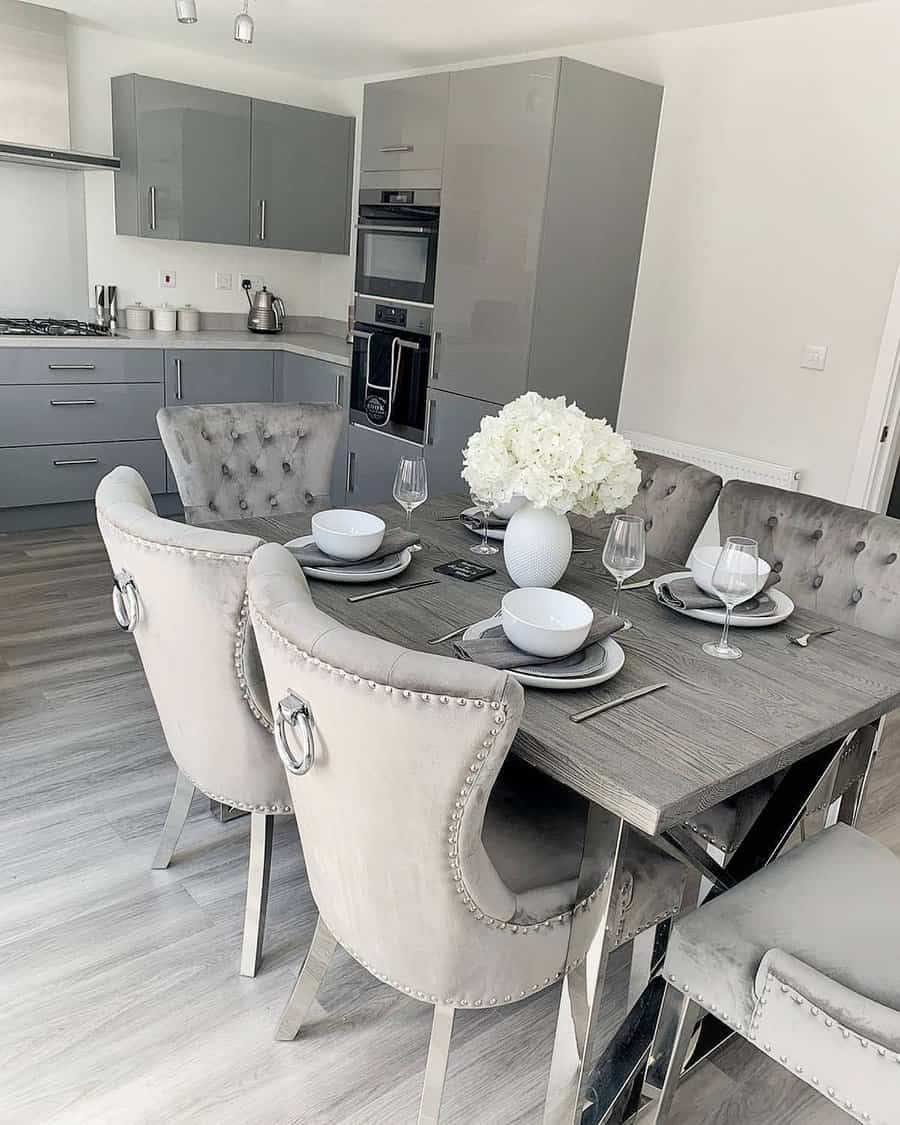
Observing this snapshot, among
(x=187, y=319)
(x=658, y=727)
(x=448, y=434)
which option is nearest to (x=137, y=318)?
(x=187, y=319)

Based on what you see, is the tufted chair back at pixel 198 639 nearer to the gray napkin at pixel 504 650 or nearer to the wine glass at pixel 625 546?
the gray napkin at pixel 504 650

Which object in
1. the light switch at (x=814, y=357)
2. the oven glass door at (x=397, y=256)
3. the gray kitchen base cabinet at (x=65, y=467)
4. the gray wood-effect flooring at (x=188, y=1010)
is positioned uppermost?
the oven glass door at (x=397, y=256)

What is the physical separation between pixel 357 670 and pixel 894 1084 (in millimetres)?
767

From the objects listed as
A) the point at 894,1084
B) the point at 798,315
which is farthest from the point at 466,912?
the point at 798,315

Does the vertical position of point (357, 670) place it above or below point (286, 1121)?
above

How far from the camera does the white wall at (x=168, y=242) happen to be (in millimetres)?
4555

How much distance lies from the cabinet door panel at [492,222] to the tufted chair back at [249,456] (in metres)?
1.15

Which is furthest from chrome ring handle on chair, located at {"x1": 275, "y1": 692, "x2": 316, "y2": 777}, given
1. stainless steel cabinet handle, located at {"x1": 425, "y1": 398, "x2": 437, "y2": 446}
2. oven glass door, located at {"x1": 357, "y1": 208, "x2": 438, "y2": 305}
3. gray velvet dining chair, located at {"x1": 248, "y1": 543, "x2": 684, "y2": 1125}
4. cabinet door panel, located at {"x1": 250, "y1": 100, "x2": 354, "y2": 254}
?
cabinet door panel, located at {"x1": 250, "y1": 100, "x2": 354, "y2": 254}

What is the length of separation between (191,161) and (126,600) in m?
3.72

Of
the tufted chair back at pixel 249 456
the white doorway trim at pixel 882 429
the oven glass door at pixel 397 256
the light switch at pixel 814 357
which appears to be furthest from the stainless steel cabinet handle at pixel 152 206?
the white doorway trim at pixel 882 429

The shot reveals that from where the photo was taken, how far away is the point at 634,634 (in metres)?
1.73

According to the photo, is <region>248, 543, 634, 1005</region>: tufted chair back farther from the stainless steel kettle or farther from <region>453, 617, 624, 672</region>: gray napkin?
the stainless steel kettle

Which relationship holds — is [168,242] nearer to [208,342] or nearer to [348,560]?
[208,342]

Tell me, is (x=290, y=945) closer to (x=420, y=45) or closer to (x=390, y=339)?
(x=390, y=339)
